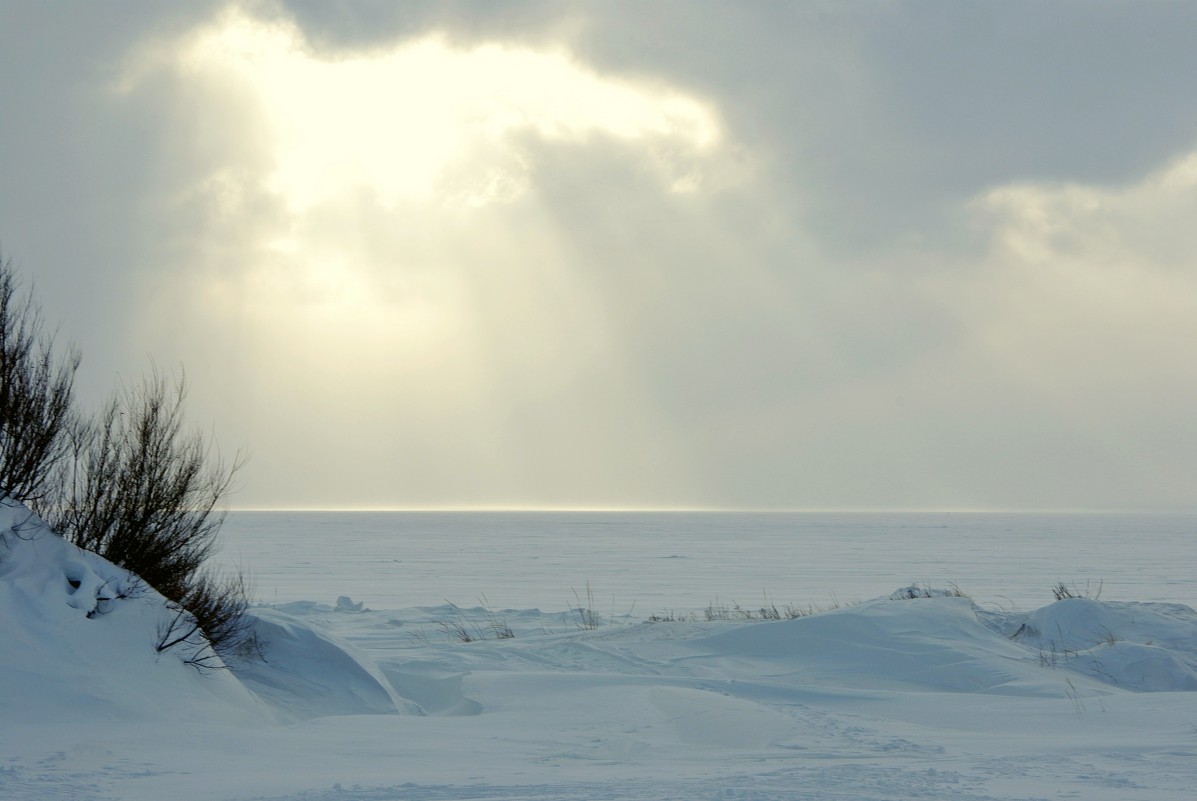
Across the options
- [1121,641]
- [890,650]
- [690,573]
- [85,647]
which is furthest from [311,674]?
[690,573]

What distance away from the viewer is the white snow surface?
20.0 feet

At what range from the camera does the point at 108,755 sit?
21.2ft

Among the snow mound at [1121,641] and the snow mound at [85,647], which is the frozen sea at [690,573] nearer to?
the snow mound at [1121,641]

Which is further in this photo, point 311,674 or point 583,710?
point 311,674

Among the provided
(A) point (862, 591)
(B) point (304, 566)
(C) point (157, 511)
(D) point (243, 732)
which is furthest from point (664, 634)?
(B) point (304, 566)

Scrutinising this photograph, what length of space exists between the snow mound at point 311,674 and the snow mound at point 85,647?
1369 millimetres

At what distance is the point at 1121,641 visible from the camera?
14.1m

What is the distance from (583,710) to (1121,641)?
8730mm

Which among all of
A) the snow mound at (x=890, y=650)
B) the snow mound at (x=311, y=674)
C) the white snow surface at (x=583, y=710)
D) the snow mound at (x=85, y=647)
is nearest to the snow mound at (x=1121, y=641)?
the white snow surface at (x=583, y=710)

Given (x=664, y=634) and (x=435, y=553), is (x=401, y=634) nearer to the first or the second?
(x=664, y=634)

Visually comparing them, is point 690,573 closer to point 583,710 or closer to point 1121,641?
point 1121,641

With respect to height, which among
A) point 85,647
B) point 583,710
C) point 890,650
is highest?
point 85,647

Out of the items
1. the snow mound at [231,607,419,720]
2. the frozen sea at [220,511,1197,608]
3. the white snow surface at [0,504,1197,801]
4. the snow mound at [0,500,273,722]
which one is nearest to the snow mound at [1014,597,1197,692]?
the white snow surface at [0,504,1197,801]

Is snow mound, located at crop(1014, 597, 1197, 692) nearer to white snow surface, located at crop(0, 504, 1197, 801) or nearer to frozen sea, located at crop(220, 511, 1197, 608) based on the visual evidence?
white snow surface, located at crop(0, 504, 1197, 801)
